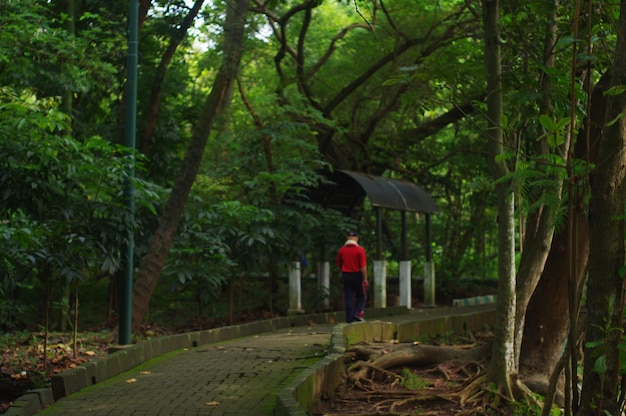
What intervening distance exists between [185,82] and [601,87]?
468 inches

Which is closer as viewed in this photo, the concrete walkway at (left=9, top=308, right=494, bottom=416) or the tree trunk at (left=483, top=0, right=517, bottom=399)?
the concrete walkway at (left=9, top=308, right=494, bottom=416)

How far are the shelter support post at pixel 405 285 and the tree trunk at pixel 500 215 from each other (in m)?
11.0

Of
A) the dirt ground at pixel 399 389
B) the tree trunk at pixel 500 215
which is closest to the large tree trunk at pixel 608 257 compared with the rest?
the tree trunk at pixel 500 215

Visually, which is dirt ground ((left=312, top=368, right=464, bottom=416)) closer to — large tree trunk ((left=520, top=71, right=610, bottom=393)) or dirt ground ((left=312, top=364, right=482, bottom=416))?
dirt ground ((left=312, top=364, right=482, bottom=416))

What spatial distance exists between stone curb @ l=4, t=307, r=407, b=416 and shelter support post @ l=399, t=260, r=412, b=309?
4.35 m

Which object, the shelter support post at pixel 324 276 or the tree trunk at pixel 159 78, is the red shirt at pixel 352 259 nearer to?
the tree trunk at pixel 159 78

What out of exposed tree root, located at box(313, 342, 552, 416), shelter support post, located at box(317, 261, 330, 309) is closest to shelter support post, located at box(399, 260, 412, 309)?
shelter support post, located at box(317, 261, 330, 309)

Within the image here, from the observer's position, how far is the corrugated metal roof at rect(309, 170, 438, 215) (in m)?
20.5

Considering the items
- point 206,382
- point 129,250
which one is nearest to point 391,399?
point 206,382

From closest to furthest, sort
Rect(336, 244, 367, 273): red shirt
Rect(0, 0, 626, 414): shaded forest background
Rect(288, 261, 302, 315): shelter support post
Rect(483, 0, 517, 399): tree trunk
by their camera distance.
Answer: Rect(0, 0, 626, 414): shaded forest background < Rect(483, 0, 517, 399): tree trunk < Rect(336, 244, 367, 273): red shirt < Rect(288, 261, 302, 315): shelter support post

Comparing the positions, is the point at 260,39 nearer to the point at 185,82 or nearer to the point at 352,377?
the point at 185,82

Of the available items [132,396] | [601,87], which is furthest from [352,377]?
[601,87]

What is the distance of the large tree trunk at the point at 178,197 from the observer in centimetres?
1451

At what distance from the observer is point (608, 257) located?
608cm
